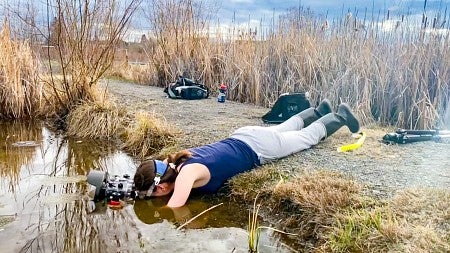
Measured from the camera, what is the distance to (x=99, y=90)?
7.41 meters

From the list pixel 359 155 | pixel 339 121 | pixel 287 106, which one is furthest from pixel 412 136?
pixel 287 106

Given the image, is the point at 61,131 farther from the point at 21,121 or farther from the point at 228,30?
the point at 228,30

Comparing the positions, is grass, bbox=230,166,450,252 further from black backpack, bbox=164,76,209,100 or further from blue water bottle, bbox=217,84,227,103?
black backpack, bbox=164,76,209,100

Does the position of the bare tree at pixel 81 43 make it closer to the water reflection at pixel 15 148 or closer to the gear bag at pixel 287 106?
the water reflection at pixel 15 148

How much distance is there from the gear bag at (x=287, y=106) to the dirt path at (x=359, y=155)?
19 centimetres

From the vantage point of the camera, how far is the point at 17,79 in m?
7.20

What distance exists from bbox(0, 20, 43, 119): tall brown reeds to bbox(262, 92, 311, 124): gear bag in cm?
383

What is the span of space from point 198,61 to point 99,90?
320cm

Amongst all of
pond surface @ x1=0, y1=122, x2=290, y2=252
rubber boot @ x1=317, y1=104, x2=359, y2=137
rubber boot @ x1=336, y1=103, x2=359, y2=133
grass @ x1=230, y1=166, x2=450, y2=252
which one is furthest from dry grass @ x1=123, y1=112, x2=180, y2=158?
rubber boot @ x1=336, y1=103, x2=359, y2=133

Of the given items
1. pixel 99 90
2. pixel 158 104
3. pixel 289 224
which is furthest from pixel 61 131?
pixel 289 224

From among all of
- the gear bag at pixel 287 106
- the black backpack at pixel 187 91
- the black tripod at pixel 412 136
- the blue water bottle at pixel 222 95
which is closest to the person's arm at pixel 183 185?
the black tripod at pixel 412 136

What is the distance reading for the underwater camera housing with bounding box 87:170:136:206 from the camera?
12.4 feet

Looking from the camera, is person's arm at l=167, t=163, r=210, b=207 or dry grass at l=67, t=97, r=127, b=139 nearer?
person's arm at l=167, t=163, r=210, b=207

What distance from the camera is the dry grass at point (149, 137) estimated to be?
5.44 meters
